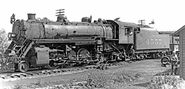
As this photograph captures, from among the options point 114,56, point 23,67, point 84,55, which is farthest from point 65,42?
point 114,56

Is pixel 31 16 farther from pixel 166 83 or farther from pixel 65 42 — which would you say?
pixel 166 83

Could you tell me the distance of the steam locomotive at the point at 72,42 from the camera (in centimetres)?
1485

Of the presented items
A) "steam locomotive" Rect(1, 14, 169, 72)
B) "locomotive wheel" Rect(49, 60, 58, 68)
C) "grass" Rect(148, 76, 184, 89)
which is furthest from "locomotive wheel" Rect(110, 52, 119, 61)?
"grass" Rect(148, 76, 184, 89)

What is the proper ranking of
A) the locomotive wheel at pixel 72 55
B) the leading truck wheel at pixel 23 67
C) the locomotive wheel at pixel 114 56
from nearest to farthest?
the leading truck wheel at pixel 23 67 < the locomotive wheel at pixel 72 55 < the locomotive wheel at pixel 114 56

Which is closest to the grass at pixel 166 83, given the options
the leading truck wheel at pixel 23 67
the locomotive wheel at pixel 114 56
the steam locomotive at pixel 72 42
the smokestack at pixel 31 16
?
the steam locomotive at pixel 72 42

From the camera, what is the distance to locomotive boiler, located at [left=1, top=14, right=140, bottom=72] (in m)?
14.8

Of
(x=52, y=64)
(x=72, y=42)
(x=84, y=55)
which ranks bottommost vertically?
(x=52, y=64)

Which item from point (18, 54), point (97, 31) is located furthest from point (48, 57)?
point (97, 31)

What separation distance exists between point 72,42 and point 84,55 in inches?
57.7

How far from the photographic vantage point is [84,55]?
17641 millimetres

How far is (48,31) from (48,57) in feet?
6.74

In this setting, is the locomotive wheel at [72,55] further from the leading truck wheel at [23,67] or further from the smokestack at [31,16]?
the smokestack at [31,16]

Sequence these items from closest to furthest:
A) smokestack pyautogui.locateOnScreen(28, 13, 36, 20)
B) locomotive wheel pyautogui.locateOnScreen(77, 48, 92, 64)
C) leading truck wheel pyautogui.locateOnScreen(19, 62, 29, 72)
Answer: leading truck wheel pyautogui.locateOnScreen(19, 62, 29, 72) → smokestack pyautogui.locateOnScreen(28, 13, 36, 20) → locomotive wheel pyautogui.locateOnScreen(77, 48, 92, 64)

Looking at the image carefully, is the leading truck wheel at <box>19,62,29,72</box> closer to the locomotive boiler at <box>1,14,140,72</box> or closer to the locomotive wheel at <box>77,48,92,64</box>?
the locomotive boiler at <box>1,14,140,72</box>
